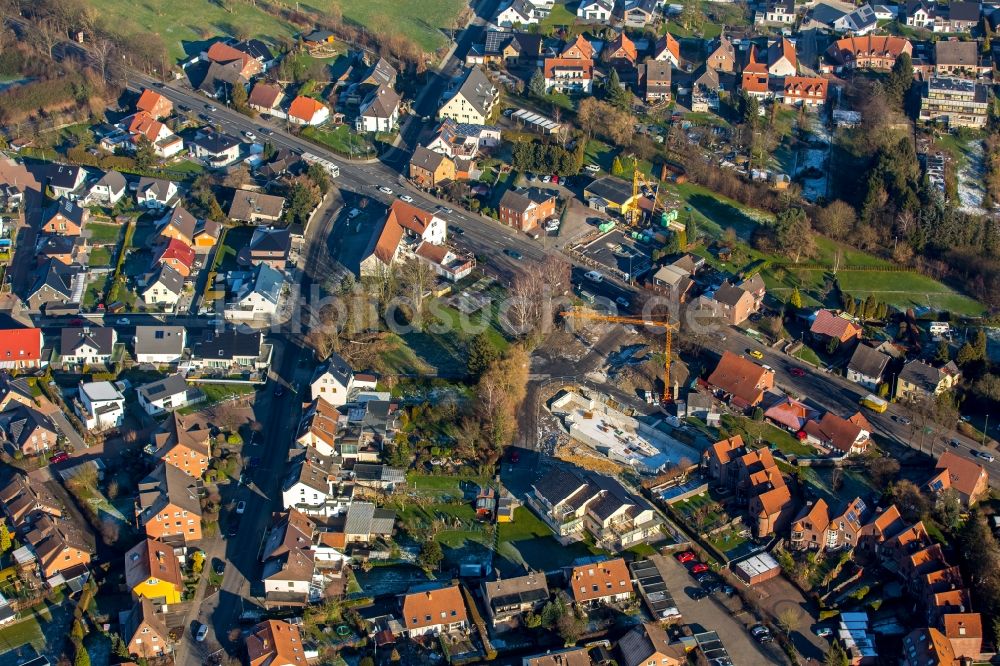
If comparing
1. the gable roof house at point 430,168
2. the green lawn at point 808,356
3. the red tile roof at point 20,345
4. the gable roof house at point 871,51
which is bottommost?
the red tile roof at point 20,345

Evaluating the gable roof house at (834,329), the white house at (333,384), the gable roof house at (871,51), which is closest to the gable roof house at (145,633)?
the white house at (333,384)

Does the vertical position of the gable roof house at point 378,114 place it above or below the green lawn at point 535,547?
above

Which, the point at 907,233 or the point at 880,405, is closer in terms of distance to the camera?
the point at 880,405

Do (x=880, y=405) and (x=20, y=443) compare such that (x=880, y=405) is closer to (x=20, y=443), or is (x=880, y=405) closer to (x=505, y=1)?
(x=20, y=443)

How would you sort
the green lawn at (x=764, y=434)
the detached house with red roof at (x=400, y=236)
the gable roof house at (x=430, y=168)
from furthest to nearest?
the gable roof house at (x=430, y=168)
the detached house with red roof at (x=400, y=236)
the green lawn at (x=764, y=434)

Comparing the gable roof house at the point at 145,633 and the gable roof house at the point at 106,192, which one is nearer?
Answer: the gable roof house at the point at 145,633

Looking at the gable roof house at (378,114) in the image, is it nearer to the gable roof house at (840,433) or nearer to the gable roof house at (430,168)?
the gable roof house at (430,168)

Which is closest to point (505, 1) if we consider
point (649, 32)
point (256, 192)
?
point (649, 32)
